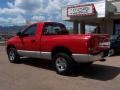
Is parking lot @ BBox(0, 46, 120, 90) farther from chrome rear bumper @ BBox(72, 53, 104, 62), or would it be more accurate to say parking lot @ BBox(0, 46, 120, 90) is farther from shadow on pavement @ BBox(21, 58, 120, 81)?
chrome rear bumper @ BBox(72, 53, 104, 62)

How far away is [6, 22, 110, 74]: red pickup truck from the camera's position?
27.9 feet

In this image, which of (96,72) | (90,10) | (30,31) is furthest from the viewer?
(90,10)

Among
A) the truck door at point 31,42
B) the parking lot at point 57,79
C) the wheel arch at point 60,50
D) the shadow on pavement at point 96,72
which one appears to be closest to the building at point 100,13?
the shadow on pavement at point 96,72

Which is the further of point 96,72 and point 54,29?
point 54,29

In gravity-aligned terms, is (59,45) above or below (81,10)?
below

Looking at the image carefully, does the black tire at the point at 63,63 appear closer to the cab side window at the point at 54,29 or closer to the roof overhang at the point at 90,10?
the cab side window at the point at 54,29

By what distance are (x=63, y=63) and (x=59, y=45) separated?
69 cm

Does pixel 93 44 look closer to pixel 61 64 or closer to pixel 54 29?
pixel 61 64

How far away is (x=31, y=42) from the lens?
10578mm

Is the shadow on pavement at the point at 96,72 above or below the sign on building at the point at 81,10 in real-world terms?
below

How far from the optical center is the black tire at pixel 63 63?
8953 millimetres

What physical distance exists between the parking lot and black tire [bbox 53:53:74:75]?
0.82 feet

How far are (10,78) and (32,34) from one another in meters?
2.75

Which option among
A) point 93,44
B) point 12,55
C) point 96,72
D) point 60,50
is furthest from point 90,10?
point 93,44
